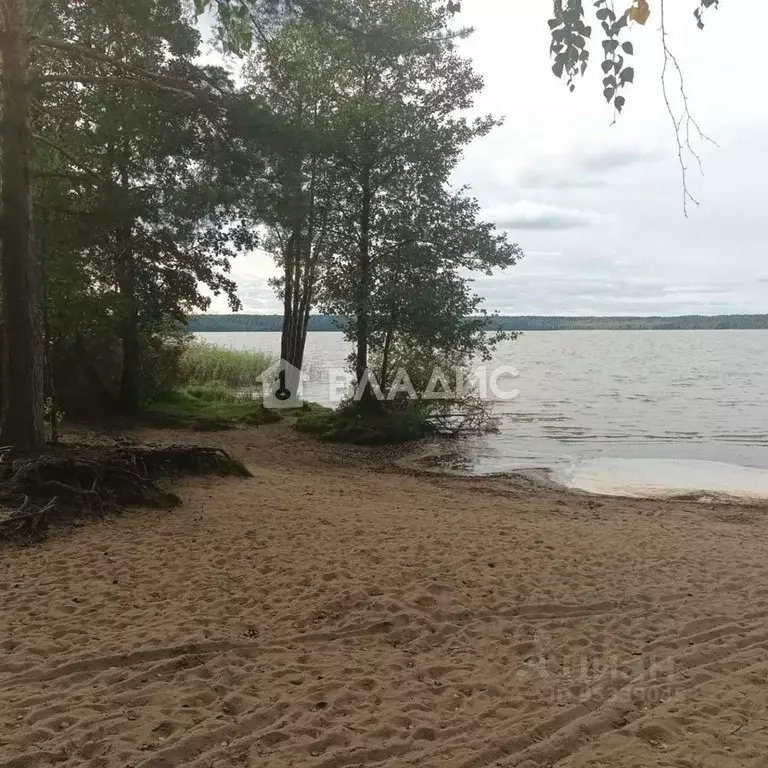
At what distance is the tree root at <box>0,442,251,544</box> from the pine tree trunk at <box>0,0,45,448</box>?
0.56 m

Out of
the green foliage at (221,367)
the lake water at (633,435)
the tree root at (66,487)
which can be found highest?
the green foliage at (221,367)

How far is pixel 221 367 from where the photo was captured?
2666 cm

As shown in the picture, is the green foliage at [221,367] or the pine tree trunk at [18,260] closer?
the pine tree trunk at [18,260]

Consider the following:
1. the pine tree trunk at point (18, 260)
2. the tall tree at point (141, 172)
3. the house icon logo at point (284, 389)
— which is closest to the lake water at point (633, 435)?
the house icon logo at point (284, 389)

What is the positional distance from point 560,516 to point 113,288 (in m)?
10.1

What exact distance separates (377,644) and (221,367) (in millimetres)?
22684

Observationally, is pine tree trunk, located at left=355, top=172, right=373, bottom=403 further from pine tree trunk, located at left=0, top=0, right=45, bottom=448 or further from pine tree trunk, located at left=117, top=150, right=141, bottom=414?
pine tree trunk, located at left=0, top=0, right=45, bottom=448

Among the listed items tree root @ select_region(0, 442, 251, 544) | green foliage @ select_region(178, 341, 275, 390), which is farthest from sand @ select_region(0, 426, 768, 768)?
green foliage @ select_region(178, 341, 275, 390)

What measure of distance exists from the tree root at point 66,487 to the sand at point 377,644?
0.33 meters

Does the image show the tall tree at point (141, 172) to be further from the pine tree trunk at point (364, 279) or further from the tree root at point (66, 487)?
the tree root at point (66, 487)

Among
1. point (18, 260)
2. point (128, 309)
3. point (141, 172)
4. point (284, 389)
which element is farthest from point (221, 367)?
point (18, 260)

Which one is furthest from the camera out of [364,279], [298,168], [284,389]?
[284,389]

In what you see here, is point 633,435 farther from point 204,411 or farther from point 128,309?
point 128,309

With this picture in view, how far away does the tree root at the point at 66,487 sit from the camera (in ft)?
24.3
